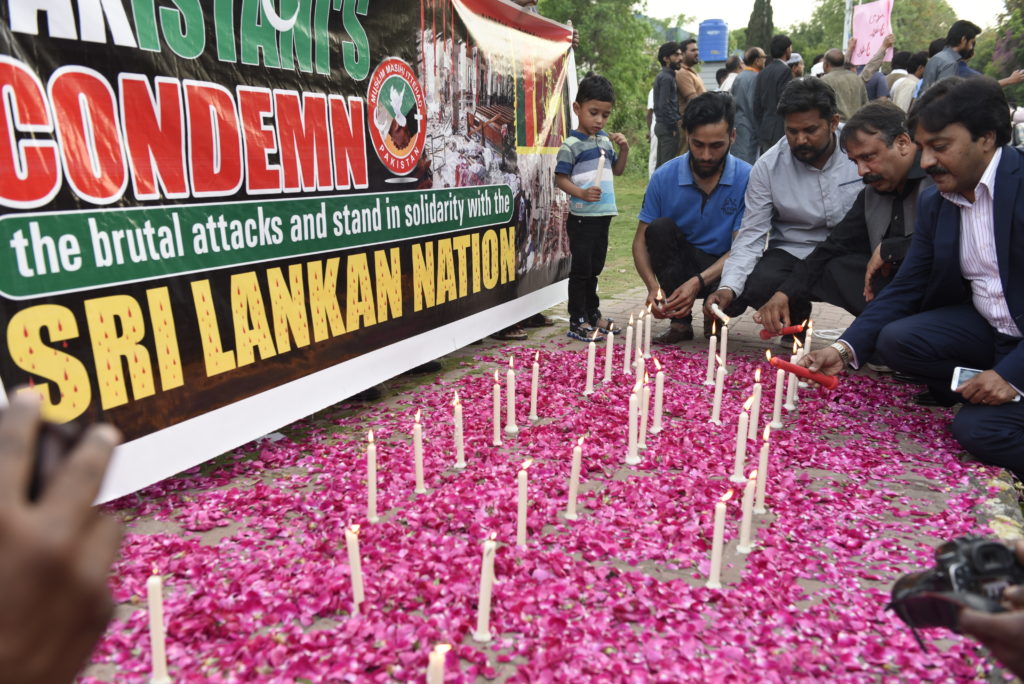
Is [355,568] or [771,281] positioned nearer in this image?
[355,568]

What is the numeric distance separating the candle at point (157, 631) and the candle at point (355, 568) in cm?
55

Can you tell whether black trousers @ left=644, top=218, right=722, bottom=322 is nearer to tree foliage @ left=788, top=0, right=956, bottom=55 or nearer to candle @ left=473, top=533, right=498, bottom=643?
candle @ left=473, top=533, right=498, bottom=643

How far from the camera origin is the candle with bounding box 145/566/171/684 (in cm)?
200

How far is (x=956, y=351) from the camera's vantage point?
161 inches

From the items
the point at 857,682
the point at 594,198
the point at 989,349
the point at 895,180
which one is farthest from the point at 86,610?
the point at 594,198

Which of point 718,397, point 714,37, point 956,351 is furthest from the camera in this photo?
point 714,37

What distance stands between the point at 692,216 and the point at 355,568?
15.1 ft

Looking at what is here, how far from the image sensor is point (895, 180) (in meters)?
4.80

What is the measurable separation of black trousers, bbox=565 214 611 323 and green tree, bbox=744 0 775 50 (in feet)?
132

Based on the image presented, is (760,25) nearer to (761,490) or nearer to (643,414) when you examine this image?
(643,414)

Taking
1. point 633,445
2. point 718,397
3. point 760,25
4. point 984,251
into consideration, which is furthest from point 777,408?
point 760,25

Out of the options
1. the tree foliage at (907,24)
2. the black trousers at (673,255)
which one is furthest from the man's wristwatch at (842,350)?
the tree foliage at (907,24)

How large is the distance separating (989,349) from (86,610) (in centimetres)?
449

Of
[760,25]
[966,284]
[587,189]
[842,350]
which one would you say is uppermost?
[760,25]
